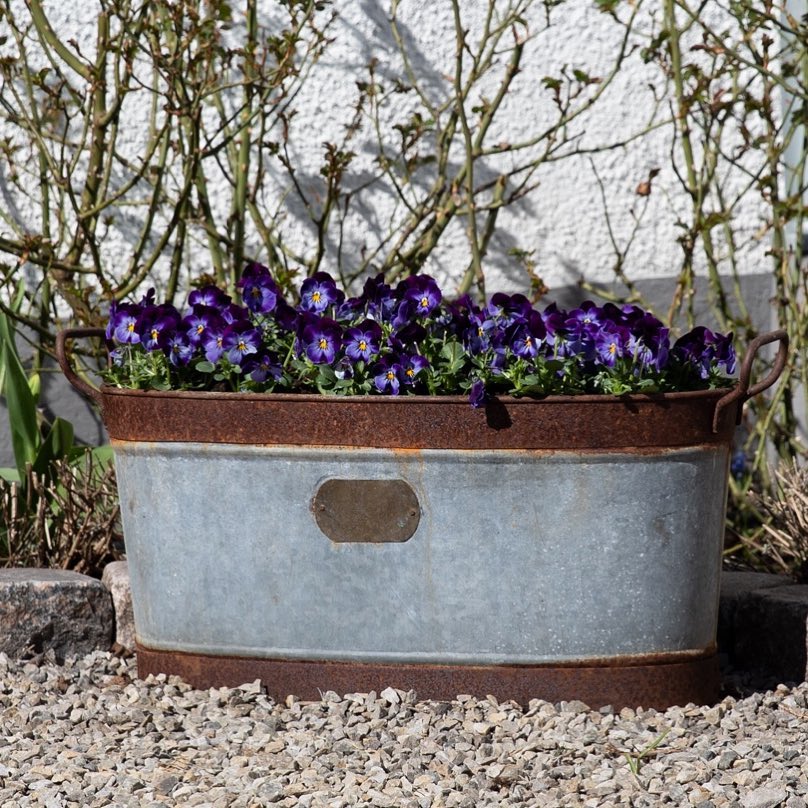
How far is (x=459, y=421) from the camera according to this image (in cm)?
209

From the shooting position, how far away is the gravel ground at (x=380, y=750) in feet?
6.03

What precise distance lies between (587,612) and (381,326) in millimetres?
615

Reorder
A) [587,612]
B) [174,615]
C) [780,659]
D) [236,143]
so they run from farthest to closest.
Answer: [236,143]
[780,659]
[174,615]
[587,612]

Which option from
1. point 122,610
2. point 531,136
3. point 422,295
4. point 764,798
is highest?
point 531,136

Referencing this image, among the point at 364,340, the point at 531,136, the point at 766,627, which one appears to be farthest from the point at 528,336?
the point at 531,136

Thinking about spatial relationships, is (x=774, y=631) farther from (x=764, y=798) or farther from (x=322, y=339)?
(x=322, y=339)

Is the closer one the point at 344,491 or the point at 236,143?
the point at 344,491


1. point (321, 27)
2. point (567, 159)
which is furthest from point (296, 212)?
point (567, 159)

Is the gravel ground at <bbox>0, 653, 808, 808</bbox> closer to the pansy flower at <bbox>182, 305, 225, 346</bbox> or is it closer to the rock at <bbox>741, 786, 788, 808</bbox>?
the rock at <bbox>741, 786, 788, 808</bbox>

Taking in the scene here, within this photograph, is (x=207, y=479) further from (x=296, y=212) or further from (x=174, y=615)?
(x=296, y=212)

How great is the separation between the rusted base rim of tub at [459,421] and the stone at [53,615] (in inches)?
22.3

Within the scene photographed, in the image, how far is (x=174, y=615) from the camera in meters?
2.28

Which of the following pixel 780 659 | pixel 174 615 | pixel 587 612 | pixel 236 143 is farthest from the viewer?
pixel 236 143

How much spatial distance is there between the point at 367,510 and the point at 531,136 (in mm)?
1731
